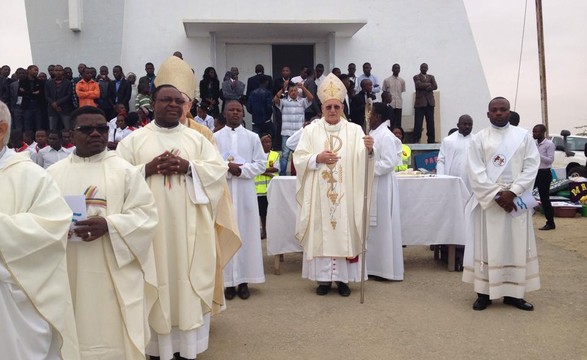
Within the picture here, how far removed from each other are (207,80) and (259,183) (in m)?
A: 5.28

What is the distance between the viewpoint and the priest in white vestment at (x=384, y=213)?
7.20 metres

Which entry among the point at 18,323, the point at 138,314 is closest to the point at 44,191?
the point at 18,323

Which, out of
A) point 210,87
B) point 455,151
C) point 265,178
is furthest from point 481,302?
point 210,87

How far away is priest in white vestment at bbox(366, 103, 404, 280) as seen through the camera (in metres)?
7.20

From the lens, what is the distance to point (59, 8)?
15.8m

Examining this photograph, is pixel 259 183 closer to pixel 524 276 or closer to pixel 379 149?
pixel 379 149

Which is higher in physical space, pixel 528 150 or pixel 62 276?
pixel 528 150

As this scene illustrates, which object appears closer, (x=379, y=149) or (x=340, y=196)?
(x=340, y=196)

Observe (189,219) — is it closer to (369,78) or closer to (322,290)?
(322,290)

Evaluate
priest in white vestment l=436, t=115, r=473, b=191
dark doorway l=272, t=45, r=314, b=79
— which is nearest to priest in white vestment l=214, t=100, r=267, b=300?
priest in white vestment l=436, t=115, r=473, b=191

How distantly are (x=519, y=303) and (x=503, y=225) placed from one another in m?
0.83

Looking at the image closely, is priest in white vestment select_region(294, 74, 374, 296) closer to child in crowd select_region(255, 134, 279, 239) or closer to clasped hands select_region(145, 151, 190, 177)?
clasped hands select_region(145, 151, 190, 177)

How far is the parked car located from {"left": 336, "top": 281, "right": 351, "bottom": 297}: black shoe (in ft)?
46.1

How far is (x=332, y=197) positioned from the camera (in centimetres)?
666
